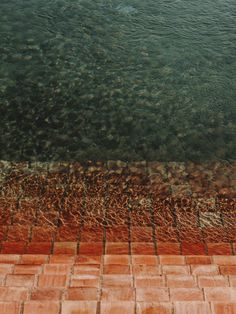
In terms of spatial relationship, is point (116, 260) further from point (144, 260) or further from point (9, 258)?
point (9, 258)

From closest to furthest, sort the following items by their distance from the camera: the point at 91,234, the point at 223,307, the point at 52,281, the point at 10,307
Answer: the point at 10,307
the point at 223,307
the point at 52,281
the point at 91,234

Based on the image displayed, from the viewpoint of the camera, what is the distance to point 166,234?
418 centimetres

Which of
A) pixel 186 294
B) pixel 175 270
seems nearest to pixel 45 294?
pixel 186 294

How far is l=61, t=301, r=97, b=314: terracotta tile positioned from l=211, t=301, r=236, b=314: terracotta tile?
86cm

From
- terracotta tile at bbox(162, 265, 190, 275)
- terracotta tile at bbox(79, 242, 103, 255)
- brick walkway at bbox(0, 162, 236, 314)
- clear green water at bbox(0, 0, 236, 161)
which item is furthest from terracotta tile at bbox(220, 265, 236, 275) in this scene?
clear green water at bbox(0, 0, 236, 161)

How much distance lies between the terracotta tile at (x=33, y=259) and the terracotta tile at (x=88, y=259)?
0.99ft

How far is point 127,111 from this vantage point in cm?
650

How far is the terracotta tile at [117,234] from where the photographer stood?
410 cm

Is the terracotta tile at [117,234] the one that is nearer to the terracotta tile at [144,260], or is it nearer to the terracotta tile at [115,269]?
the terracotta tile at [144,260]

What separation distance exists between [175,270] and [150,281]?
1.06 feet

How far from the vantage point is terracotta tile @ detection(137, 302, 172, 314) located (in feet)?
9.25

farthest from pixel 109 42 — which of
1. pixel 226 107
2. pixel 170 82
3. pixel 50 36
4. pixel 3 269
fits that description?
pixel 3 269

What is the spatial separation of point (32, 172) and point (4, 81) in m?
2.57

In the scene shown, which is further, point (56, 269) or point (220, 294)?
point (56, 269)
